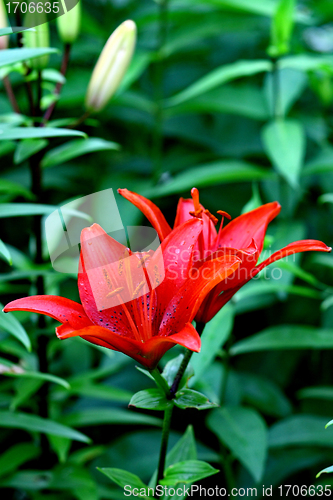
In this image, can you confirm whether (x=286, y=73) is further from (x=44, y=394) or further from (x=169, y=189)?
(x=44, y=394)

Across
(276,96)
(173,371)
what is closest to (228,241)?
(173,371)

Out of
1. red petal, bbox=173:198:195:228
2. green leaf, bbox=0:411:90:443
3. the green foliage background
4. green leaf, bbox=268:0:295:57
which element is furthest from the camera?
green leaf, bbox=268:0:295:57

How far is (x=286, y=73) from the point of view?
929 mm

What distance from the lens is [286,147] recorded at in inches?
30.6

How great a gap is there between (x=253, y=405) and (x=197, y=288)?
620mm

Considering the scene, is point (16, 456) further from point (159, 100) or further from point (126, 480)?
point (159, 100)

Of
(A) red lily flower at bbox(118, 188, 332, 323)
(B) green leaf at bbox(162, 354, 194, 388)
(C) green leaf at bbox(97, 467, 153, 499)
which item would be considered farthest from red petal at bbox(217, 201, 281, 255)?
(C) green leaf at bbox(97, 467, 153, 499)

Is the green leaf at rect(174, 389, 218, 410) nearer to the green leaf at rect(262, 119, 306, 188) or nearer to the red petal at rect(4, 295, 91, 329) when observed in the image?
the red petal at rect(4, 295, 91, 329)

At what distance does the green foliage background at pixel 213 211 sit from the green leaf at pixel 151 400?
5.5 inches

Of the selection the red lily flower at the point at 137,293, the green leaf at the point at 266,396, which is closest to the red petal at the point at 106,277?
the red lily flower at the point at 137,293

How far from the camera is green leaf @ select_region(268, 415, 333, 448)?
677mm

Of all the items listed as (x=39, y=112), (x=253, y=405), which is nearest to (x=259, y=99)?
(x=39, y=112)

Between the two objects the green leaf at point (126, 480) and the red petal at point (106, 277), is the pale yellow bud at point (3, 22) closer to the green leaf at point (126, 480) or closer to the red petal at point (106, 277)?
the red petal at point (106, 277)

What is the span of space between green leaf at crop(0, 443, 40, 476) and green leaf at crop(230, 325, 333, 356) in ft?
1.06
